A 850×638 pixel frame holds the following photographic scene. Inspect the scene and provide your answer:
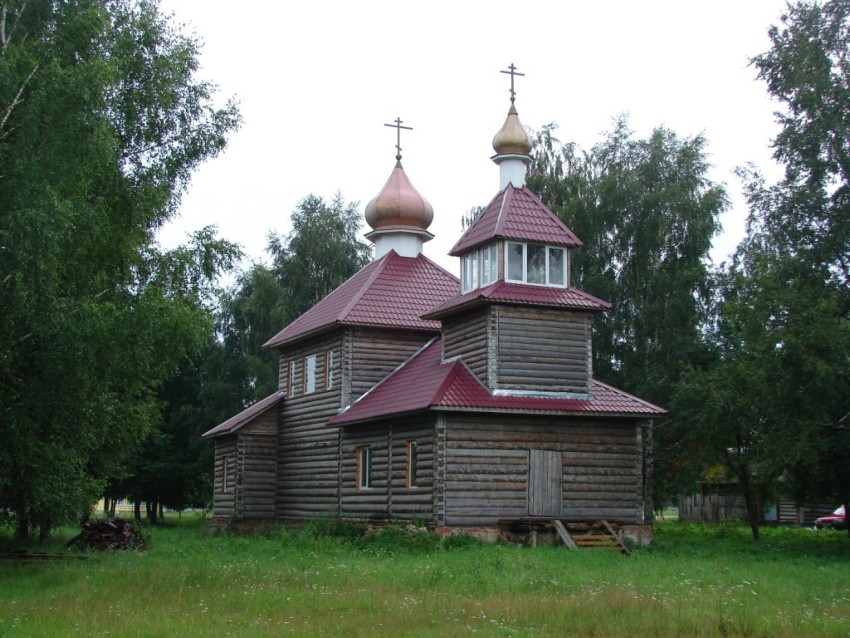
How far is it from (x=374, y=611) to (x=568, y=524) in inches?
488

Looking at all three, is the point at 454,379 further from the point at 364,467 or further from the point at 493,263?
the point at 364,467

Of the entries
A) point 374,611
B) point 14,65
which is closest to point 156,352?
point 14,65

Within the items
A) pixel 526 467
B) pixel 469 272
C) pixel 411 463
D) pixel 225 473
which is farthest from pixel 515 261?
pixel 225 473

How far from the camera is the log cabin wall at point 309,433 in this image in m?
33.6

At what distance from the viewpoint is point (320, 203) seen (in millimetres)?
54219

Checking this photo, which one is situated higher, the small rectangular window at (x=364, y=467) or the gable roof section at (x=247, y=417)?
the gable roof section at (x=247, y=417)

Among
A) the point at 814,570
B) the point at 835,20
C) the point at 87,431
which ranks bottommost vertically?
the point at 814,570

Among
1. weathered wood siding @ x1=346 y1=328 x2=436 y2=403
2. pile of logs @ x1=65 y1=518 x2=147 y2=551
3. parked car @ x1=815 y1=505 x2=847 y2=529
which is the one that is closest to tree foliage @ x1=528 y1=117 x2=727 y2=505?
parked car @ x1=815 y1=505 x2=847 y2=529

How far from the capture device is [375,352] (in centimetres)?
3391

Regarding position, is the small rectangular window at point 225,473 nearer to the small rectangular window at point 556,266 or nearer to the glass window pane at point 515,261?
the glass window pane at point 515,261

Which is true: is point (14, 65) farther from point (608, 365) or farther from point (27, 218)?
point (608, 365)

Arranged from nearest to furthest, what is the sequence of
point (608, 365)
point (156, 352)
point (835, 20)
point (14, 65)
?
point (14, 65)
point (156, 352)
point (835, 20)
point (608, 365)

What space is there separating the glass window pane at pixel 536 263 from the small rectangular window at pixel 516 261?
22 centimetres

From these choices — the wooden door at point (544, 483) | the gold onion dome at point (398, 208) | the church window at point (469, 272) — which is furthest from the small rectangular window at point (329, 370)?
the wooden door at point (544, 483)
